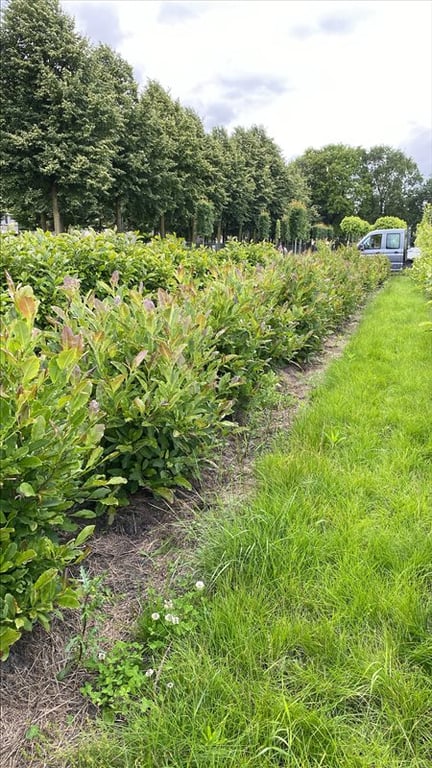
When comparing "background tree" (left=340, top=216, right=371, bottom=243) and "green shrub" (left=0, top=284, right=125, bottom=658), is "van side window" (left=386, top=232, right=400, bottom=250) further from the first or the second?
"green shrub" (left=0, top=284, right=125, bottom=658)

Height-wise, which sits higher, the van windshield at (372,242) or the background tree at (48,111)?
the background tree at (48,111)

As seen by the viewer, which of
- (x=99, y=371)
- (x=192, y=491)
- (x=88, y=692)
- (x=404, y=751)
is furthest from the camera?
(x=192, y=491)

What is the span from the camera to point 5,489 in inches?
47.6

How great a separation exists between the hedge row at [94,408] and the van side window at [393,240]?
17.0 metres

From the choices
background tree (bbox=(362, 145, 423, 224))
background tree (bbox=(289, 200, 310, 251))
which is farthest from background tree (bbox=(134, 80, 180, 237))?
background tree (bbox=(362, 145, 423, 224))

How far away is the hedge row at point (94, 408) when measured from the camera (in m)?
1.16

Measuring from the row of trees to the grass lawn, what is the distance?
53.8ft

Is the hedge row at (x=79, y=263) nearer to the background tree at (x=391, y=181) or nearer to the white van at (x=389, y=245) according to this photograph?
the white van at (x=389, y=245)

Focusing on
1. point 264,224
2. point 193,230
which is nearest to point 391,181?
point 264,224

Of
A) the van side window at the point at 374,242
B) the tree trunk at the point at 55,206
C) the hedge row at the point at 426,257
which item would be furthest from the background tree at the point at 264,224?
the hedge row at the point at 426,257

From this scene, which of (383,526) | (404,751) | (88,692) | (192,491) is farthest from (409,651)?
(192,491)

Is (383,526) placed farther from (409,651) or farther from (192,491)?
(192,491)

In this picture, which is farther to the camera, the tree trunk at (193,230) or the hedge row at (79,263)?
the tree trunk at (193,230)

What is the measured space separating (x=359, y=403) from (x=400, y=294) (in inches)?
311
